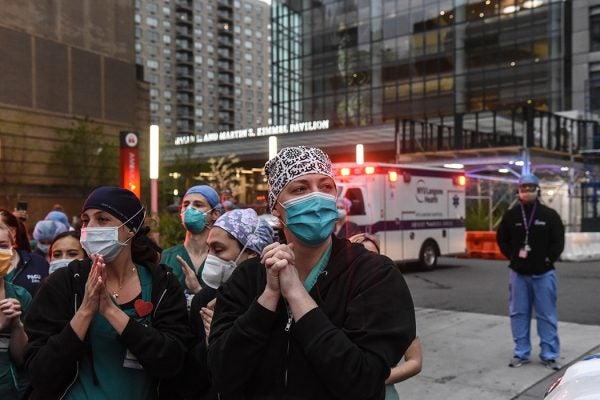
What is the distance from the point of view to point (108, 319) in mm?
2281

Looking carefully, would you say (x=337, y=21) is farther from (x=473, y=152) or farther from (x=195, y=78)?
(x=195, y=78)

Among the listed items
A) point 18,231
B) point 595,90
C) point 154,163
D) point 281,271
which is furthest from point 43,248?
point 595,90

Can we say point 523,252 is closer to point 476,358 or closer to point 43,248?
point 476,358

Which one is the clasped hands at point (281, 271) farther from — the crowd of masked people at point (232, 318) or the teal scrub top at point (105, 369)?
the teal scrub top at point (105, 369)

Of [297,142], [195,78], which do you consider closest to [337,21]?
[297,142]

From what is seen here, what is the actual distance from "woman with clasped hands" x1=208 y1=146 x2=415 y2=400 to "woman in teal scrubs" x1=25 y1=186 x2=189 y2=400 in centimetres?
48

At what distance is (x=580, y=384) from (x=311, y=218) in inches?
48.5

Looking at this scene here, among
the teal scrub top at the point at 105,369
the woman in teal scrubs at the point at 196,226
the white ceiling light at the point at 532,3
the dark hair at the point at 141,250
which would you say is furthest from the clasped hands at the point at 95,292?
the white ceiling light at the point at 532,3

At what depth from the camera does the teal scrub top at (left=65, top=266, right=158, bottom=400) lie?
2347 mm

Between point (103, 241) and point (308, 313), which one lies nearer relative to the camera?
point (308, 313)

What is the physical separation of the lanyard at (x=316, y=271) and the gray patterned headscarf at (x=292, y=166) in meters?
0.27

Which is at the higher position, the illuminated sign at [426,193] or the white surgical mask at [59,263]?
the illuminated sign at [426,193]

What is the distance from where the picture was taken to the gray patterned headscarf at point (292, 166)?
2.05 m

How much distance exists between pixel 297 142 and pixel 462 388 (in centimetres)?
4064
